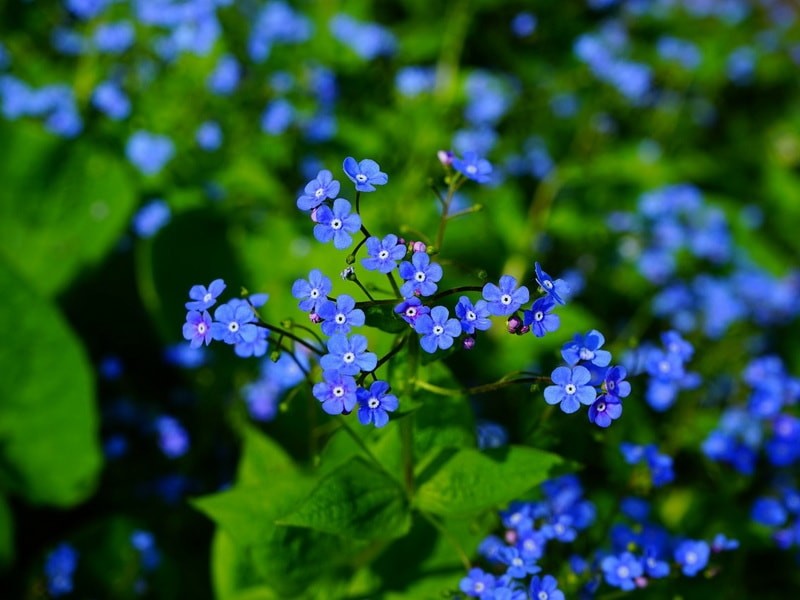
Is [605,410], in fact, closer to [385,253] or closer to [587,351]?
→ [587,351]

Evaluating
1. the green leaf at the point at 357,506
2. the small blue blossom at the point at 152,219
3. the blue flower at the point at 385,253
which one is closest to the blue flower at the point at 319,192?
the blue flower at the point at 385,253

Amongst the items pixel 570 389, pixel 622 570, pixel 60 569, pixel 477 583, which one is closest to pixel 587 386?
pixel 570 389

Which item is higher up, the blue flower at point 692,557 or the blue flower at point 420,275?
the blue flower at point 420,275

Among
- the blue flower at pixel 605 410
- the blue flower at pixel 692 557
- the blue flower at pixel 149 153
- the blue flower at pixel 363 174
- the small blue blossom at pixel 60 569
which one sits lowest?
the small blue blossom at pixel 60 569

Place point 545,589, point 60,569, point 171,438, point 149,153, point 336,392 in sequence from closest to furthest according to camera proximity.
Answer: point 336,392, point 545,589, point 60,569, point 171,438, point 149,153

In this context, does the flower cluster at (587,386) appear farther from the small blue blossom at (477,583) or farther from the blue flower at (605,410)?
the small blue blossom at (477,583)

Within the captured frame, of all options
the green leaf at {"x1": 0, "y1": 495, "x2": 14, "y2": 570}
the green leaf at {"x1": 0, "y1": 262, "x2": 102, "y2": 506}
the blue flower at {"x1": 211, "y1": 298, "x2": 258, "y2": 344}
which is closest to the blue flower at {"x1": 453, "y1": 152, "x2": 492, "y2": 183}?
the blue flower at {"x1": 211, "y1": 298, "x2": 258, "y2": 344}

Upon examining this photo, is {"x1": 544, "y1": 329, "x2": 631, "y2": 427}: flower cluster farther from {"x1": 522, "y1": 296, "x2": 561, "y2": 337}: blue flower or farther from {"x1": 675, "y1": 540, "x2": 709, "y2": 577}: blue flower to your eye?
{"x1": 675, "y1": 540, "x2": 709, "y2": 577}: blue flower
